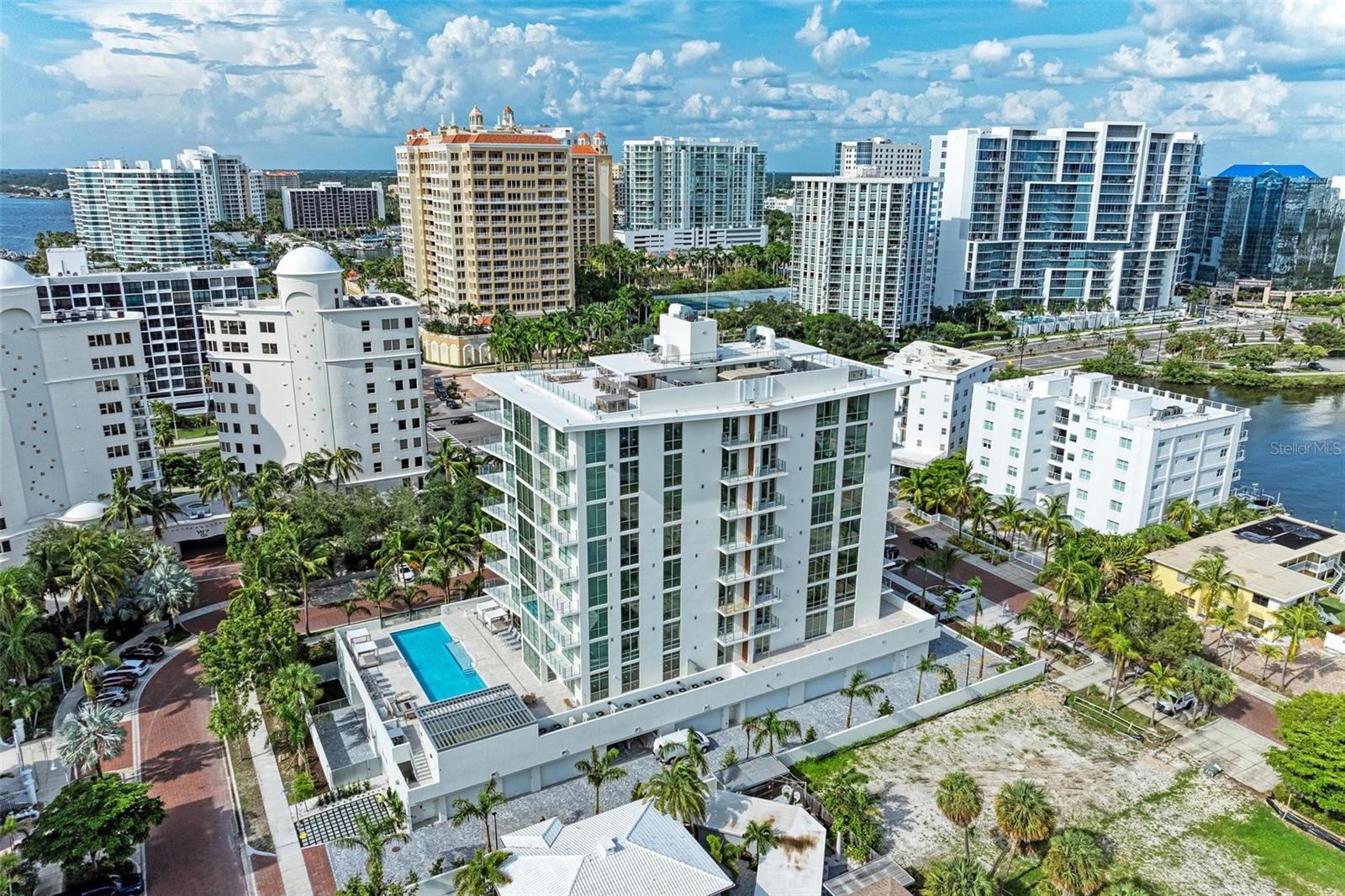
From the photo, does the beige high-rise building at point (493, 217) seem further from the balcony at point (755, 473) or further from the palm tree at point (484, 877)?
the palm tree at point (484, 877)

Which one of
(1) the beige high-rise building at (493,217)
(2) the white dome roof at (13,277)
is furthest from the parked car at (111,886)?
(1) the beige high-rise building at (493,217)

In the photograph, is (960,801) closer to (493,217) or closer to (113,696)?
(113,696)

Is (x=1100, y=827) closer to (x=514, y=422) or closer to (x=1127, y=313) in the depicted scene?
(x=514, y=422)

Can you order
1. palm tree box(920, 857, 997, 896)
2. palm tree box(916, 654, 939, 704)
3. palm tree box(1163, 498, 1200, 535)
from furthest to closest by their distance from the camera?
palm tree box(1163, 498, 1200, 535), palm tree box(916, 654, 939, 704), palm tree box(920, 857, 997, 896)

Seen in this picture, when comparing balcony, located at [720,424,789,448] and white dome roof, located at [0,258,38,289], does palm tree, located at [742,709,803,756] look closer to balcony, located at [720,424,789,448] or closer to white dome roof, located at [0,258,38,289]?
balcony, located at [720,424,789,448]

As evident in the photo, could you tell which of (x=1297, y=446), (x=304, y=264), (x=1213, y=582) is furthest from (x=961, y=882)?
(x=1297, y=446)

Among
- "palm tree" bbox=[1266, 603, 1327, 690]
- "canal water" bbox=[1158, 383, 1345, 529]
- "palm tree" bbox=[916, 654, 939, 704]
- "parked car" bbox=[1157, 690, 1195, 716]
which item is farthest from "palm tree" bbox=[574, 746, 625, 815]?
"canal water" bbox=[1158, 383, 1345, 529]

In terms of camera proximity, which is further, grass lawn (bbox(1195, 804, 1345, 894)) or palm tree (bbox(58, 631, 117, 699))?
palm tree (bbox(58, 631, 117, 699))
